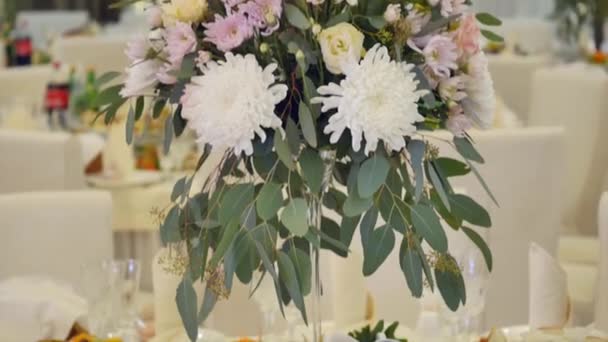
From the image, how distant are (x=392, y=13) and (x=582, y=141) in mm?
3186

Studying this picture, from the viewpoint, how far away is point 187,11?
1683 millimetres

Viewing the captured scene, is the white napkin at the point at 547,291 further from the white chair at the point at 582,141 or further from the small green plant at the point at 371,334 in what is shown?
the white chair at the point at 582,141

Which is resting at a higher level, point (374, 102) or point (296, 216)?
point (374, 102)

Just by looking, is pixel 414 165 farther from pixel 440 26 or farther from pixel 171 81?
pixel 171 81

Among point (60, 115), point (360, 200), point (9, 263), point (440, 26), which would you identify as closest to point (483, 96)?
point (440, 26)

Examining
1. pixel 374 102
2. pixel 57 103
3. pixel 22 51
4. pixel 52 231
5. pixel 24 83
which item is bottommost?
pixel 52 231

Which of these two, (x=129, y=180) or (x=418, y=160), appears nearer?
(x=418, y=160)

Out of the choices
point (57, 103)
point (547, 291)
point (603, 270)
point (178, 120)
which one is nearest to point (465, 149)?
point (178, 120)

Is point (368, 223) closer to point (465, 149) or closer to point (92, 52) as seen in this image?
point (465, 149)

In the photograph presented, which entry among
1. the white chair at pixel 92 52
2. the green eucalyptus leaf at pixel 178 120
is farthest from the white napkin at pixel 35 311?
the white chair at pixel 92 52

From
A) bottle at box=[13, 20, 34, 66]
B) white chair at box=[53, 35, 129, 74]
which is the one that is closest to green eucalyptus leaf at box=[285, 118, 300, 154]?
bottle at box=[13, 20, 34, 66]

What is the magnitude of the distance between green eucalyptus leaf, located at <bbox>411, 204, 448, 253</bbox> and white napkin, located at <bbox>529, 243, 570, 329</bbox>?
70cm

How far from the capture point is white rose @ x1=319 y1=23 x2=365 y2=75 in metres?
A: 1.62

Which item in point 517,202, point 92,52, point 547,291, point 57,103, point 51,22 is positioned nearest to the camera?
point 547,291
